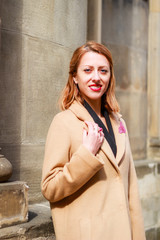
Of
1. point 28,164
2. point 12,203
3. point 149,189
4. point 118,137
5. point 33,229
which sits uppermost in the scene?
point 118,137

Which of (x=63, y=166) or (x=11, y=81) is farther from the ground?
(x=11, y=81)

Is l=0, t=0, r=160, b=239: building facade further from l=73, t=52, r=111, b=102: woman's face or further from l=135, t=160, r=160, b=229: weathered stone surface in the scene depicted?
l=135, t=160, r=160, b=229: weathered stone surface

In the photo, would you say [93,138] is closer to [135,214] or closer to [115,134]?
[115,134]

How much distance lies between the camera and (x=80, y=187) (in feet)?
6.07

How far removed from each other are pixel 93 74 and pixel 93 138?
0.35 meters

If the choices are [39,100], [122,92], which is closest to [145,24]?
[122,92]

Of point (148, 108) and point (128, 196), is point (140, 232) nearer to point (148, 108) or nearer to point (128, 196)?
point (128, 196)

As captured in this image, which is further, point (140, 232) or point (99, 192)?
point (140, 232)

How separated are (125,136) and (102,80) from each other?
384 millimetres

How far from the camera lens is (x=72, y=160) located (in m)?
1.79

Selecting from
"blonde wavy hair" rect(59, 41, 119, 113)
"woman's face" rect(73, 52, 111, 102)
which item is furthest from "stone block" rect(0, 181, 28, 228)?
"woman's face" rect(73, 52, 111, 102)

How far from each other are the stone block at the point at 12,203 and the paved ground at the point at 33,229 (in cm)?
5

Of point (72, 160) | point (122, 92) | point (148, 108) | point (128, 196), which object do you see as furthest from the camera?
point (148, 108)

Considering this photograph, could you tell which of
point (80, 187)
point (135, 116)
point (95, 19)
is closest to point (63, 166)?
point (80, 187)
